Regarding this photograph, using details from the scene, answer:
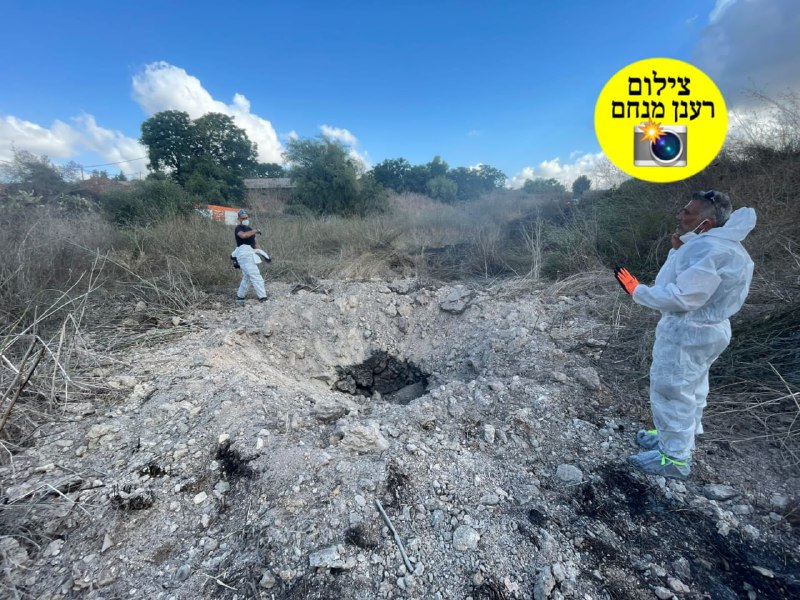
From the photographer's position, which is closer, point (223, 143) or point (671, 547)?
point (671, 547)

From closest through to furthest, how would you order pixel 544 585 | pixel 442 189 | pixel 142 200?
pixel 544 585 → pixel 142 200 → pixel 442 189

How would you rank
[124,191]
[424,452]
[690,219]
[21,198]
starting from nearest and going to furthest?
[690,219] → [424,452] → [21,198] → [124,191]

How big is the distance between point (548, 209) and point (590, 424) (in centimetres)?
966

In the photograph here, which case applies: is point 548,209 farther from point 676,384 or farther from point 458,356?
point 676,384

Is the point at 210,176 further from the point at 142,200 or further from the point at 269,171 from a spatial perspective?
the point at 269,171

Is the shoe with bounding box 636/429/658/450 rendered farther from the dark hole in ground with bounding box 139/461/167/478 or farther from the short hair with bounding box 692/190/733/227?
the dark hole in ground with bounding box 139/461/167/478

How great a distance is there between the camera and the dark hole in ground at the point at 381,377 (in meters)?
3.64

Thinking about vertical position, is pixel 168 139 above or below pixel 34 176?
above

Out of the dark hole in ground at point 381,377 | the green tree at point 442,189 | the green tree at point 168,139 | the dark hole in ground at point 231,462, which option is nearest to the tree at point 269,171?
the green tree at point 168,139

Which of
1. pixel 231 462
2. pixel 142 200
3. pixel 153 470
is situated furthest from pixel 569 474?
pixel 142 200

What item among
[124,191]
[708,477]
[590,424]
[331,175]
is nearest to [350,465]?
[590,424]

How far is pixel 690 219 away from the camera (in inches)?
66.6

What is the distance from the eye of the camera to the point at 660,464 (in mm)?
1797

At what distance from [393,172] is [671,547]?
2674cm
